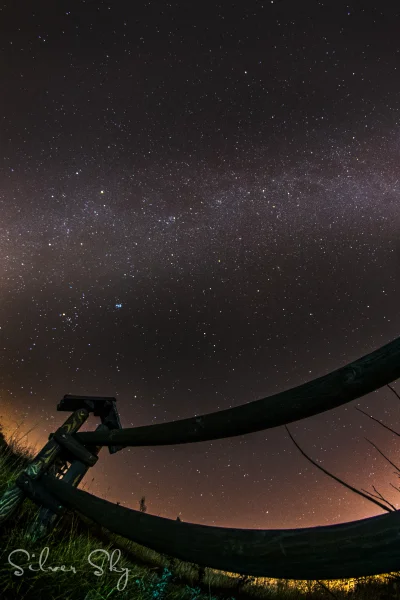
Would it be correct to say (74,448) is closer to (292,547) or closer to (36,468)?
(36,468)

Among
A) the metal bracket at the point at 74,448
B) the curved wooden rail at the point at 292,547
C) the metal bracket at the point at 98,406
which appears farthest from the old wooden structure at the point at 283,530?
the metal bracket at the point at 98,406

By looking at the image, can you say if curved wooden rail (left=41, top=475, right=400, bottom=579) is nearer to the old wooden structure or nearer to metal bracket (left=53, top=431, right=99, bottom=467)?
the old wooden structure

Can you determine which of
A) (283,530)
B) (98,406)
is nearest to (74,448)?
(98,406)

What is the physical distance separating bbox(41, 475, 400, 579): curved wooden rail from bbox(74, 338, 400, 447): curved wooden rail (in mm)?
261

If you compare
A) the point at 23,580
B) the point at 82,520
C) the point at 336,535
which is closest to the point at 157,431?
the point at 336,535

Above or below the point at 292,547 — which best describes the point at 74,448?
above

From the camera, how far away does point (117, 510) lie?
149 cm

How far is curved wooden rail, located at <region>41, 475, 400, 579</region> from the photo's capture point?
0.62m

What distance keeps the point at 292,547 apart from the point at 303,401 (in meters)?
0.32

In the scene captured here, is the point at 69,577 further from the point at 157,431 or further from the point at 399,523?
the point at 399,523

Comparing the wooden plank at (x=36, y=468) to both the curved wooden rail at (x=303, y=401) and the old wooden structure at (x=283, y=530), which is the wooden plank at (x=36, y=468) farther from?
the curved wooden rail at (x=303, y=401)

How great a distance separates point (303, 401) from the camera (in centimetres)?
92

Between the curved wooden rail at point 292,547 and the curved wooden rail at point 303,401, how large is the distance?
0.26m

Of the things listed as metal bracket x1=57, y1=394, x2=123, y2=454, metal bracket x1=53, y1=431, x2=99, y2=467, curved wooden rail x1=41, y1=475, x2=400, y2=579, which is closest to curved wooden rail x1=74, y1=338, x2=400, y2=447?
curved wooden rail x1=41, y1=475, x2=400, y2=579
